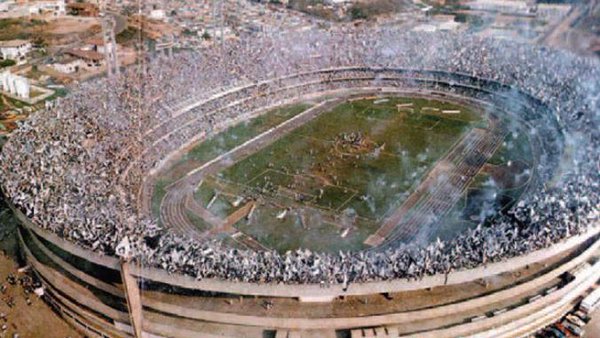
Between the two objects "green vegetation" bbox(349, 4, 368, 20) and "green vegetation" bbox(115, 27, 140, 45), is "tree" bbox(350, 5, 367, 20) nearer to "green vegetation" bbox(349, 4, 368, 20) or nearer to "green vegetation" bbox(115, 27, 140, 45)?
"green vegetation" bbox(349, 4, 368, 20)

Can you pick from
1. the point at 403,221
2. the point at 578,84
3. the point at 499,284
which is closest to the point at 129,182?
the point at 403,221

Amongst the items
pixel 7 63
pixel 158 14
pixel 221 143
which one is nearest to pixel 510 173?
pixel 221 143

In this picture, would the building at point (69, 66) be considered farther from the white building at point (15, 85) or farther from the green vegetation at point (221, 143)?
the green vegetation at point (221, 143)

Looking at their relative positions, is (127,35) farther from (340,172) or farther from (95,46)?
(340,172)

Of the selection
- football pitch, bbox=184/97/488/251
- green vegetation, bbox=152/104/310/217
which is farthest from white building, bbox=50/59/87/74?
football pitch, bbox=184/97/488/251

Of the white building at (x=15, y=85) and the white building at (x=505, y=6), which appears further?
the white building at (x=505, y=6)

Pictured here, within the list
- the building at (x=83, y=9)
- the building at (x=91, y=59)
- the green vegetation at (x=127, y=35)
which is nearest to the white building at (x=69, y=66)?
the building at (x=91, y=59)
